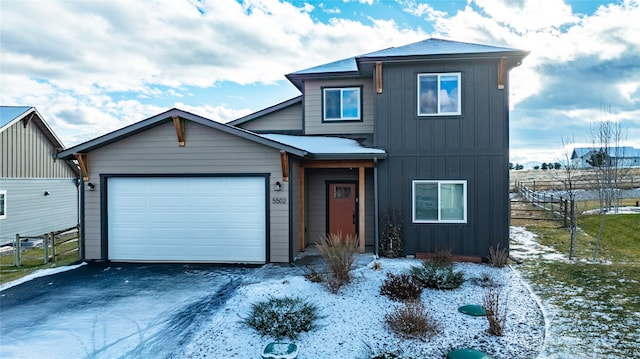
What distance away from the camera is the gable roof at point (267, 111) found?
1240 cm

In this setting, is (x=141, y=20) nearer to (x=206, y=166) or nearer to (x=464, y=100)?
(x=206, y=166)

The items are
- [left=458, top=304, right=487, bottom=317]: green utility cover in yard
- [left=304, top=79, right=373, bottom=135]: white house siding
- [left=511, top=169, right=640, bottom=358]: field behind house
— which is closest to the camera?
[left=511, top=169, right=640, bottom=358]: field behind house

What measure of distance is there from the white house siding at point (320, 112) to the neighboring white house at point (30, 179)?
985cm

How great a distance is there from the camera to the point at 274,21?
1272 cm

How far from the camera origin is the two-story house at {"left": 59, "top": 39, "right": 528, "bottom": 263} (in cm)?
948

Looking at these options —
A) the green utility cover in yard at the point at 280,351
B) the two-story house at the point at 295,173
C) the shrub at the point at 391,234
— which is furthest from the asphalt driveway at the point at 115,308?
the shrub at the point at 391,234

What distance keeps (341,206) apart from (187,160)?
4789 mm

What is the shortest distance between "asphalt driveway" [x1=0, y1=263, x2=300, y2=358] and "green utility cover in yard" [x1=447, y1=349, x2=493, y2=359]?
136 inches

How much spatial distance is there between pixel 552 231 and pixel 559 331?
11.1m

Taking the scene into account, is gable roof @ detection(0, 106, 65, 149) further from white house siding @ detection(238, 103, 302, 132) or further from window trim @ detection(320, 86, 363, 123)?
→ window trim @ detection(320, 86, 363, 123)

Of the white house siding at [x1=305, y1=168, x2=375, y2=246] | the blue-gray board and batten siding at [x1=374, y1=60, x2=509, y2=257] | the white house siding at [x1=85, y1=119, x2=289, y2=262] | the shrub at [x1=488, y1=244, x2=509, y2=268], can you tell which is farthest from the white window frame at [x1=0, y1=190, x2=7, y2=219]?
the shrub at [x1=488, y1=244, x2=509, y2=268]

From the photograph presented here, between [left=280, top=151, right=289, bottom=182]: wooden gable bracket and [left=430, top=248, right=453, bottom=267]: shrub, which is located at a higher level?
[left=280, top=151, right=289, bottom=182]: wooden gable bracket

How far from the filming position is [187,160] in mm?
9617

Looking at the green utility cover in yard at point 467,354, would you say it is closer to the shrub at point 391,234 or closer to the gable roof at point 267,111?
the shrub at point 391,234
